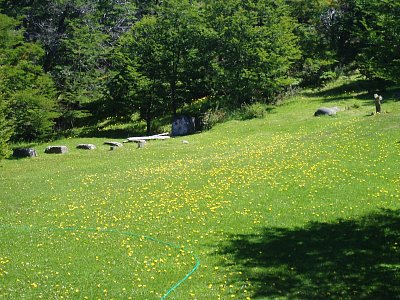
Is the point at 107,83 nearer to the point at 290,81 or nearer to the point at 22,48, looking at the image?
the point at 22,48

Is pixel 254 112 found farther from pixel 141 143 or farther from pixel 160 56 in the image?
pixel 141 143

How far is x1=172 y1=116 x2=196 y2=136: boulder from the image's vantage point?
127 ft

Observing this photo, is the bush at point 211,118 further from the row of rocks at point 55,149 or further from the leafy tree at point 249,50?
the row of rocks at point 55,149

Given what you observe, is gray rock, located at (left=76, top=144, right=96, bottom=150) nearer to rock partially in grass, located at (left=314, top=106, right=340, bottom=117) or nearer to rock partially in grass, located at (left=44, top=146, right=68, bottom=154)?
rock partially in grass, located at (left=44, top=146, right=68, bottom=154)

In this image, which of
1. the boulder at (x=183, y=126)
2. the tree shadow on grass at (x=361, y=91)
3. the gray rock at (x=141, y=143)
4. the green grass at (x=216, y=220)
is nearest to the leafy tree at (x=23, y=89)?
the green grass at (x=216, y=220)

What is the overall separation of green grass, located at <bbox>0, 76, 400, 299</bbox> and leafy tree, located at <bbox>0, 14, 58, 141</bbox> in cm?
787

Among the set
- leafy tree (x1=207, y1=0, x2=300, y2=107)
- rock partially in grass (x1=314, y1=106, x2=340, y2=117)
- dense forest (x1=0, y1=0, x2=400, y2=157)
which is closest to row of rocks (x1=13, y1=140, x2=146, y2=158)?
dense forest (x1=0, y1=0, x2=400, y2=157)

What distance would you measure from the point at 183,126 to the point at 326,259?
87.2 feet

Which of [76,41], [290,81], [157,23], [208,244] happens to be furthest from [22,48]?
[208,244]

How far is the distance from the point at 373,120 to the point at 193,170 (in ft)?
A: 40.3

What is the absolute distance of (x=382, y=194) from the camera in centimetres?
1780

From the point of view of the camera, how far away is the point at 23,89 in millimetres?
39062

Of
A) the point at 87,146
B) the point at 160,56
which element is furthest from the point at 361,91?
the point at 87,146

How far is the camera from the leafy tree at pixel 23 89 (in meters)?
37.1
